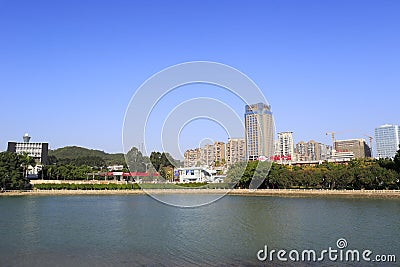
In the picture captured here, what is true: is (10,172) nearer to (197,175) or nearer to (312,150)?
(197,175)

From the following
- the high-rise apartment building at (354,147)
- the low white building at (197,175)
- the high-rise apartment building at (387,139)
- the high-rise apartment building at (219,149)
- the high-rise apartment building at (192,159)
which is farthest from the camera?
the high-rise apartment building at (387,139)

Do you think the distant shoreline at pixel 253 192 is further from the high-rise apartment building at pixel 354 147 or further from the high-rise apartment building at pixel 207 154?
the high-rise apartment building at pixel 354 147

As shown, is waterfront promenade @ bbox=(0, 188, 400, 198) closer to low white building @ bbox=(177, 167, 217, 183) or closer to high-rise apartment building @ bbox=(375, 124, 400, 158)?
low white building @ bbox=(177, 167, 217, 183)

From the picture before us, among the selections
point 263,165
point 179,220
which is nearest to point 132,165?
point 263,165

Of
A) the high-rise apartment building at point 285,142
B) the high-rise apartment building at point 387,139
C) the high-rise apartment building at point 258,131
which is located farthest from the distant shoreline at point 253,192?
the high-rise apartment building at point 387,139

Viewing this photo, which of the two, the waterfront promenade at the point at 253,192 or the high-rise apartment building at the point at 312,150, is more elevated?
the high-rise apartment building at the point at 312,150

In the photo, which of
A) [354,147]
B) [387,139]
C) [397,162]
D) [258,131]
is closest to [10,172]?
[258,131]
